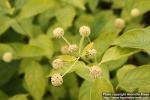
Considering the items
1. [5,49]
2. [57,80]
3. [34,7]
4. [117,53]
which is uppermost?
[34,7]

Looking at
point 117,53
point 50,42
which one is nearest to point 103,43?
point 117,53

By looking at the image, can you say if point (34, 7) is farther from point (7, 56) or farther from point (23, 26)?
point (7, 56)

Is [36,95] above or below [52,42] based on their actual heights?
below

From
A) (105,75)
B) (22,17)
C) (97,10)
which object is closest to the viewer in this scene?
(105,75)

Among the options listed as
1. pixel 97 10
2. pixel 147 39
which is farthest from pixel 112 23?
pixel 147 39

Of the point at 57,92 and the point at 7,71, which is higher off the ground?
the point at 7,71

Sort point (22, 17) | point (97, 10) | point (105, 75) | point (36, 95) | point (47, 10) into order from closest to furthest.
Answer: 1. point (105, 75)
2. point (36, 95)
3. point (22, 17)
4. point (47, 10)
5. point (97, 10)

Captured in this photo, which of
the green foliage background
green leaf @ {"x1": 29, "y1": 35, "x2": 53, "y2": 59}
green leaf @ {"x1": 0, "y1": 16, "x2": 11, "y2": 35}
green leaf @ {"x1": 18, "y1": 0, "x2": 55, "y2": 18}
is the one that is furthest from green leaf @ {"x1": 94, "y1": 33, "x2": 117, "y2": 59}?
green leaf @ {"x1": 0, "y1": 16, "x2": 11, "y2": 35}

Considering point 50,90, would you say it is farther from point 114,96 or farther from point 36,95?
point 114,96
